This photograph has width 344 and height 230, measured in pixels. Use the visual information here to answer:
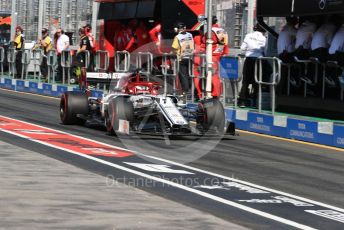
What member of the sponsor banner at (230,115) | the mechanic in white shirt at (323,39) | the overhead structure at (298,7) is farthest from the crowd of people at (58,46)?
the mechanic in white shirt at (323,39)

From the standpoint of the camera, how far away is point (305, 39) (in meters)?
17.5

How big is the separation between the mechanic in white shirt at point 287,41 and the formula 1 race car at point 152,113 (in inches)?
165

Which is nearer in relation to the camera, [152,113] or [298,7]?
[152,113]

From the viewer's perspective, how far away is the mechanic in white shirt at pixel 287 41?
18.0 m

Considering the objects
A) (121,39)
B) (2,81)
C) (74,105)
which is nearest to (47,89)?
(121,39)

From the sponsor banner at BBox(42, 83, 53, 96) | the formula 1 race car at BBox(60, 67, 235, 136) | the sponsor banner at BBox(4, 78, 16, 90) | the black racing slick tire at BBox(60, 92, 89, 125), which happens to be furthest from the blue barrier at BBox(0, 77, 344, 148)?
the sponsor banner at BBox(4, 78, 16, 90)

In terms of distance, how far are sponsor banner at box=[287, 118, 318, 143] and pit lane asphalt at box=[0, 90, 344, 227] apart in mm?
509

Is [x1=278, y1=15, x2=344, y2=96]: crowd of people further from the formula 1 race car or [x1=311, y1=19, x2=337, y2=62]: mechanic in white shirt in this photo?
the formula 1 race car

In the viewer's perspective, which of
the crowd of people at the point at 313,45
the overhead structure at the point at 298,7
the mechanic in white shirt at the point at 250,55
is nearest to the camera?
the overhead structure at the point at 298,7

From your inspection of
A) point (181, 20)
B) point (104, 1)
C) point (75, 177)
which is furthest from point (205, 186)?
point (104, 1)

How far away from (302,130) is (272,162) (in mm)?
3678

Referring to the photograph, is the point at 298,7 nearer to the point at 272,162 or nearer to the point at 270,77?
the point at 270,77

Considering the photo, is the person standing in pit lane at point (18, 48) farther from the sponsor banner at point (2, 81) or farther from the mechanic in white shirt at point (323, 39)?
the mechanic in white shirt at point (323, 39)

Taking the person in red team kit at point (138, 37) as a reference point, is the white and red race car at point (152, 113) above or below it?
below
